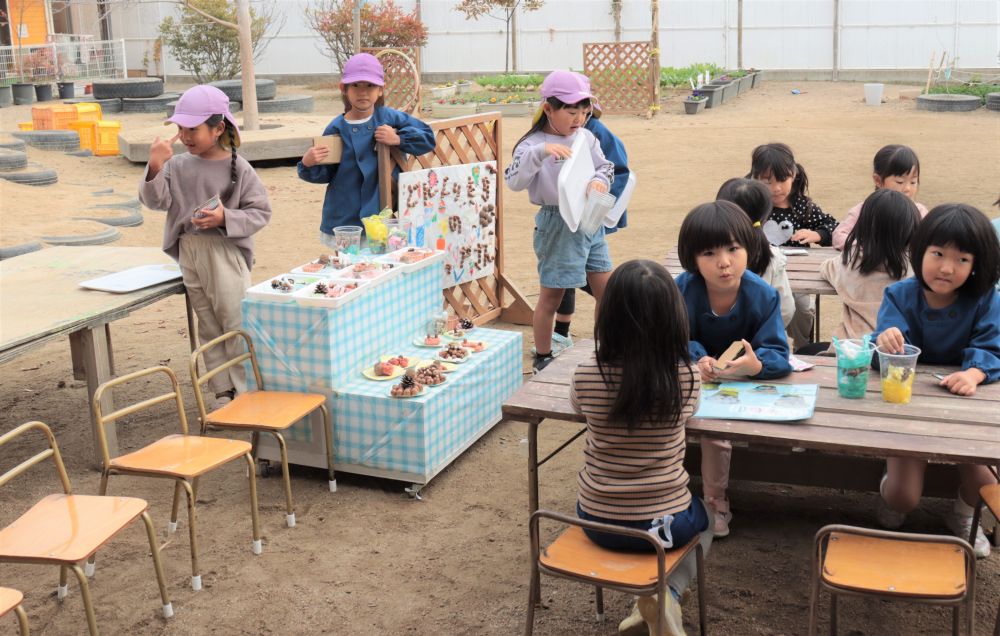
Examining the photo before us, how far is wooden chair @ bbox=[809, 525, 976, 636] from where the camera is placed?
7.73 ft

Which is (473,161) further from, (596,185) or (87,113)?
(87,113)

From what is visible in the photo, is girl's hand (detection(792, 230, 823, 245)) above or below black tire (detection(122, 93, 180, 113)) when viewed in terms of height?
below

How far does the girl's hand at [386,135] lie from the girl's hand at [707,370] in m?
2.45

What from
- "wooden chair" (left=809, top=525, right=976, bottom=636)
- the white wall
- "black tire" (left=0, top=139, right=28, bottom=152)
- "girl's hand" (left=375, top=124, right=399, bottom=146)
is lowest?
"wooden chair" (left=809, top=525, right=976, bottom=636)

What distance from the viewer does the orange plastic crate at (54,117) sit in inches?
587

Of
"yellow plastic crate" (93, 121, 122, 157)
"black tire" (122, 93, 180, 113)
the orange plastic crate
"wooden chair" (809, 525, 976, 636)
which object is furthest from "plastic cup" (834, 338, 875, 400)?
"black tire" (122, 93, 180, 113)

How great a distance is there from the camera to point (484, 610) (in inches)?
130

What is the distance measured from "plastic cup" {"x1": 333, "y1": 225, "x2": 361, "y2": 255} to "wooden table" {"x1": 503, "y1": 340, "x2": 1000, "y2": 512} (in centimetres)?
187

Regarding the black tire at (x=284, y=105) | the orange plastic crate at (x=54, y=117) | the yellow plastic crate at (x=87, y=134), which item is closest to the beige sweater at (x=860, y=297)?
the yellow plastic crate at (x=87, y=134)

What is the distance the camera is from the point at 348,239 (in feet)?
15.9

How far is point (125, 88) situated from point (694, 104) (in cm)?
1020

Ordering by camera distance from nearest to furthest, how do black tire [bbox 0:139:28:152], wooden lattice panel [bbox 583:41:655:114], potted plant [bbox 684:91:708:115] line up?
black tire [bbox 0:139:28:152] → potted plant [bbox 684:91:708:115] → wooden lattice panel [bbox 583:41:655:114]

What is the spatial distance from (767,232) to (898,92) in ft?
52.7

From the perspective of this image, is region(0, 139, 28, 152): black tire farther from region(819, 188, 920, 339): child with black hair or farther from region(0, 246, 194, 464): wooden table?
region(819, 188, 920, 339): child with black hair
